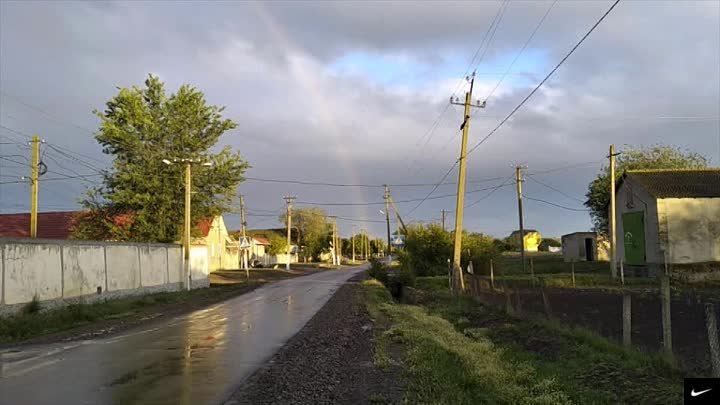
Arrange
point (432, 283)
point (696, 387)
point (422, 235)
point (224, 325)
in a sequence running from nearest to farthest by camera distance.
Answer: point (696, 387)
point (224, 325)
point (432, 283)
point (422, 235)

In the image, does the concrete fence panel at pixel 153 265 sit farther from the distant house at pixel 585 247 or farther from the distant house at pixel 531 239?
the distant house at pixel 531 239

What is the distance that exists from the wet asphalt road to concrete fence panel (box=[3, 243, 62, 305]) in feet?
17.9

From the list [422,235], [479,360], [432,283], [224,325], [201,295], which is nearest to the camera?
[479,360]

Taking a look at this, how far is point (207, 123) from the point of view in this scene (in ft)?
148

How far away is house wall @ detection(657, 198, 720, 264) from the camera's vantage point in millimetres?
41062

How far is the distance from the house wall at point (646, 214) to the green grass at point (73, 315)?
92.8 ft

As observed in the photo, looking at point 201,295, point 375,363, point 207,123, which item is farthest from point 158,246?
point 375,363

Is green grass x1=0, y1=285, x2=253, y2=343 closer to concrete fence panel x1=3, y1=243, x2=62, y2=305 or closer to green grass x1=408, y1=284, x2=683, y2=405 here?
concrete fence panel x1=3, y1=243, x2=62, y2=305

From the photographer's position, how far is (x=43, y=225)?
60406 mm

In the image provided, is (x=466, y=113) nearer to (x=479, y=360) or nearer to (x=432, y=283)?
(x=432, y=283)

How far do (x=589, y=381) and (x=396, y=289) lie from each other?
37.0m

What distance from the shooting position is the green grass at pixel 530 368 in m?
8.42

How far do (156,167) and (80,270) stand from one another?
55.7 feet

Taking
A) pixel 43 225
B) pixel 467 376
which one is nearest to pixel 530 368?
pixel 467 376
